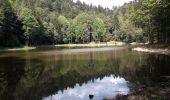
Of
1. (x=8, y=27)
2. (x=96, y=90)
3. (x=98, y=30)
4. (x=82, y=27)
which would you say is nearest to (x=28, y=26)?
(x=8, y=27)

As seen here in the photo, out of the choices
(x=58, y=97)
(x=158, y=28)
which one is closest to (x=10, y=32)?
(x=158, y=28)

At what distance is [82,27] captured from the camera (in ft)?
505

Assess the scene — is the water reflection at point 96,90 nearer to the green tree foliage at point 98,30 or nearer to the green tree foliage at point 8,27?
the green tree foliage at point 8,27

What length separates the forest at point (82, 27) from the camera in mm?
71875

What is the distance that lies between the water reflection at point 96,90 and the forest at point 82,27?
38.1m

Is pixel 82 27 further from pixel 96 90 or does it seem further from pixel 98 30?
pixel 96 90

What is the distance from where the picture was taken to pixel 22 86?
82.2ft

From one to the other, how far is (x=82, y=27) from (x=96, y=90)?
132m

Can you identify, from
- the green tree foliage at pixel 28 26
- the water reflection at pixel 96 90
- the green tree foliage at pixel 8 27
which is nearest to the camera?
the water reflection at pixel 96 90

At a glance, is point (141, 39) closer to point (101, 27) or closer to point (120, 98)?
point (101, 27)

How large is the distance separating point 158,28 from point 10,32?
54.9m

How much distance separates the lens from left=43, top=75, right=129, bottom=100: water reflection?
68.0ft

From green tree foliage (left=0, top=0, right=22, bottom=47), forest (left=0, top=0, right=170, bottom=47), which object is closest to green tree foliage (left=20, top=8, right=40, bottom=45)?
forest (left=0, top=0, right=170, bottom=47)

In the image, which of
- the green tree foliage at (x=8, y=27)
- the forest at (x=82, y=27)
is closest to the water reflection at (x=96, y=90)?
the forest at (x=82, y=27)
